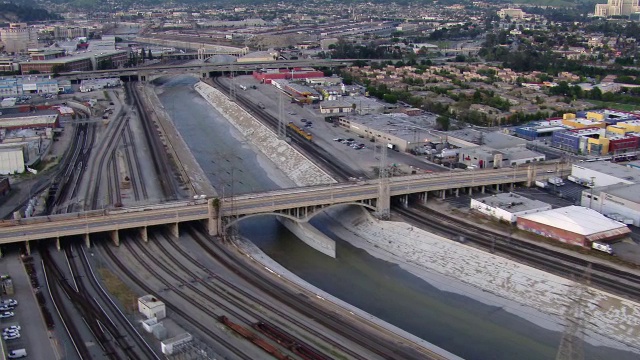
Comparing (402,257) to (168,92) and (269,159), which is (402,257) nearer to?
(269,159)

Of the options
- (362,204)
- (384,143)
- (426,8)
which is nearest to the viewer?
(362,204)

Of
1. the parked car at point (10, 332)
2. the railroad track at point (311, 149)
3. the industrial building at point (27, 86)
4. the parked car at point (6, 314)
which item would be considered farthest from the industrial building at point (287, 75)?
the parked car at point (10, 332)

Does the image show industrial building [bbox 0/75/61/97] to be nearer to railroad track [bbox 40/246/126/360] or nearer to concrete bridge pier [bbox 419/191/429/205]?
railroad track [bbox 40/246/126/360]

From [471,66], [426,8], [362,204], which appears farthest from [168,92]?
[426,8]

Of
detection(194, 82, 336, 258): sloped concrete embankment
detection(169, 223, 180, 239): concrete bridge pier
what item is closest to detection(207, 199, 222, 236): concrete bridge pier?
detection(169, 223, 180, 239): concrete bridge pier

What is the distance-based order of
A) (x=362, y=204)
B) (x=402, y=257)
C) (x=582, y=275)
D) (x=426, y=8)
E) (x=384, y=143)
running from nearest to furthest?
(x=582, y=275), (x=402, y=257), (x=362, y=204), (x=384, y=143), (x=426, y=8)

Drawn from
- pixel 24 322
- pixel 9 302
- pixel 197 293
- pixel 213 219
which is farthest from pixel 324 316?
pixel 9 302

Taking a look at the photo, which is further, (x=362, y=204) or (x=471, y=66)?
(x=471, y=66)
